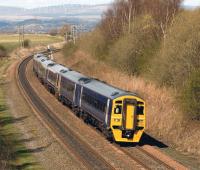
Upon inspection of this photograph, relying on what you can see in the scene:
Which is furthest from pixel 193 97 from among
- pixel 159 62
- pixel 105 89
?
pixel 159 62

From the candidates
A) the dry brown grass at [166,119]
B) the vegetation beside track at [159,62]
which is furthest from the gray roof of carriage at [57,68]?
the dry brown grass at [166,119]

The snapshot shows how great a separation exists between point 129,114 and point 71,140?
395 cm

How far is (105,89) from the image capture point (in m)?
27.3

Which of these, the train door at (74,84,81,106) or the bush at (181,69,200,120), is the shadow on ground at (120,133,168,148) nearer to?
the bush at (181,69,200,120)

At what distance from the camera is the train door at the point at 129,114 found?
24.3m

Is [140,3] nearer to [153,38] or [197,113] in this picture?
[153,38]

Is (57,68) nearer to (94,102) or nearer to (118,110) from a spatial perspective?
(94,102)

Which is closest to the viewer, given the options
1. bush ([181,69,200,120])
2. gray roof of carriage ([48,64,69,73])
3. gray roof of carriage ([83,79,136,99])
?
gray roof of carriage ([83,79,136,99])

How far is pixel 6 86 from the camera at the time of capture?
5416 centimetres

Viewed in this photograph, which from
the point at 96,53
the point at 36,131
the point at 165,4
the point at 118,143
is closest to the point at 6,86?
the point at 96,53

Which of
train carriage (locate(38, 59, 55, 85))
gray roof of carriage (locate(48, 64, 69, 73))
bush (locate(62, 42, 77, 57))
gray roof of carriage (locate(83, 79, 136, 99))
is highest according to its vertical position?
gray roof of carriage (locate(83, 79, 136, 99))

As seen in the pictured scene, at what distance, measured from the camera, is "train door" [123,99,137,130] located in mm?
24312

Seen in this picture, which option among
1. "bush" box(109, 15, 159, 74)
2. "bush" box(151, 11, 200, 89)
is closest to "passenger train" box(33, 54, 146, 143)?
"bush" box(151, 11, 200, 89)

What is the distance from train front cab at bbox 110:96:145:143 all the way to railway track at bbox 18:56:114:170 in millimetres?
1730
